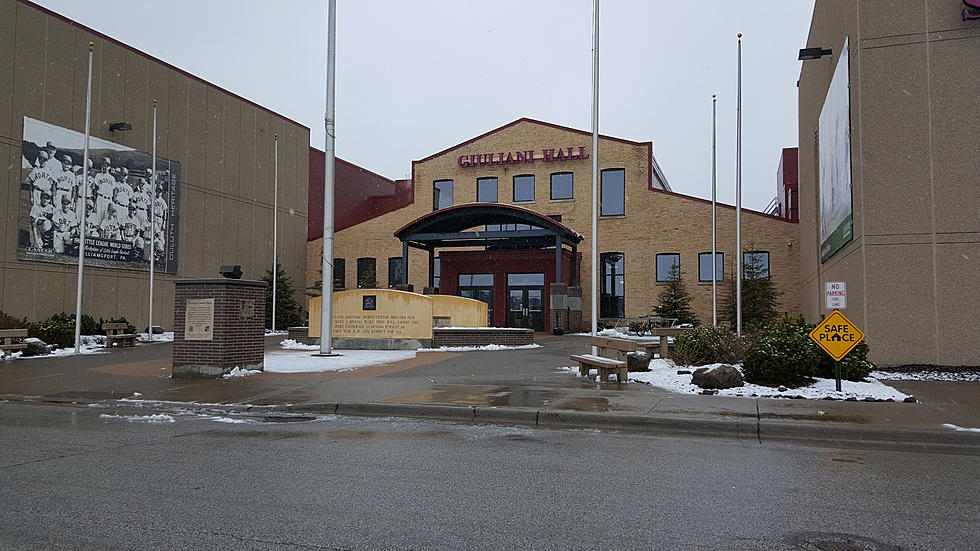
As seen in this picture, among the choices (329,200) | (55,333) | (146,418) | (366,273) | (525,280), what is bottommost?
(146,418)

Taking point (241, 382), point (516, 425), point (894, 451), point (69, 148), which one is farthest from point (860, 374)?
point (69, 148)

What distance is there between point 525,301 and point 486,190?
8238mm

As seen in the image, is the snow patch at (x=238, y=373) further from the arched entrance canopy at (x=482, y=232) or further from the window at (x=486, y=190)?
the window at (x=486, y=190)

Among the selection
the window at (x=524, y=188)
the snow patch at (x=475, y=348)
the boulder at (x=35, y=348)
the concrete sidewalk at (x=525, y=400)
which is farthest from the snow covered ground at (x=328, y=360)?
the window at (x=524, y=188)

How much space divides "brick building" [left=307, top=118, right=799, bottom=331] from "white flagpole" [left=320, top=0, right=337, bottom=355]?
594 inches

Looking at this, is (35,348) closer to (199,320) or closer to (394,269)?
(199,320)

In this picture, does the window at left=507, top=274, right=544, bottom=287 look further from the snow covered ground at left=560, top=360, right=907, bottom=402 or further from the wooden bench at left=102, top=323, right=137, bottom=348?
the snow covered ground at left=560, top=360, right=907, bottom=402

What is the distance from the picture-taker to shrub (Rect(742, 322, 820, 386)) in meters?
12.6

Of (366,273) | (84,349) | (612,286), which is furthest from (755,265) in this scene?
(84,349)

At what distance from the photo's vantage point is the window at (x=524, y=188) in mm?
43031

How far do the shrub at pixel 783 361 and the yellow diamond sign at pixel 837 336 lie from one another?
2.27 feet

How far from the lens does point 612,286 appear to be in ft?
133

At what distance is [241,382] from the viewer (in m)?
14.4

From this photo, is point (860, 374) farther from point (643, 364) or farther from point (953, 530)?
point (953, 530)
